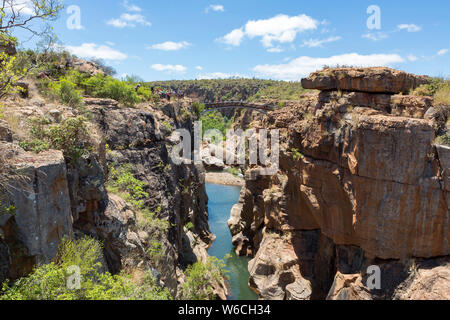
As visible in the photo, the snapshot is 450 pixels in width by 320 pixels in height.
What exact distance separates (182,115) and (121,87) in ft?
23.1

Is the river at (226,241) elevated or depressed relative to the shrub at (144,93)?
depressed

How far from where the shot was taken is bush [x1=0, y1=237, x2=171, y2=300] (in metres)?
5.20

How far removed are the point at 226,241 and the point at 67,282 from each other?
22.1 meters

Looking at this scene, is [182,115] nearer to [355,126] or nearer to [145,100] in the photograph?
[145,100]

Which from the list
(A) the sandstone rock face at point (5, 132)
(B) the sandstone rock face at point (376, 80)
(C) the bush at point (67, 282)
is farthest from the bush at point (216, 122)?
(C) the bush at point (67, 282)

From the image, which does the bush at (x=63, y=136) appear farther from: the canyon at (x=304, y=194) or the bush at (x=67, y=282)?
the bush at (x=67, y=282)

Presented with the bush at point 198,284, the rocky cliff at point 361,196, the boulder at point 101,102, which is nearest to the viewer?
the rocky cliff at point 361,196

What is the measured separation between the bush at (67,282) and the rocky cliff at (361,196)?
913 centimetres

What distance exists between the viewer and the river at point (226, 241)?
20.3m

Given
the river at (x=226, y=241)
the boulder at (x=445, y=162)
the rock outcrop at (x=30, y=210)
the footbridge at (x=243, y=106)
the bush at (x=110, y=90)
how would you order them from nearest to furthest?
the rock outcrop at (x=30, y=210)
the boulder at (x=445, y=162)
the bush at (x=110, y=90)
the river at (x=226, y=241)
the footbridge at (x=243, y=106)

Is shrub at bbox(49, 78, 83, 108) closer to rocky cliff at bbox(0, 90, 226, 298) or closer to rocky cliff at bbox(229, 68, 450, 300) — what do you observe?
rocky cliff at bbox(0, 90, 226, 298)

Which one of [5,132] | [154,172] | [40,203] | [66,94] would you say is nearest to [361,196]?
[154,172]

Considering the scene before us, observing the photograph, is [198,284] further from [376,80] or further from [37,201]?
[376,80]

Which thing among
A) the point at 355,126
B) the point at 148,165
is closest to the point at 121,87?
the point at 148,165
